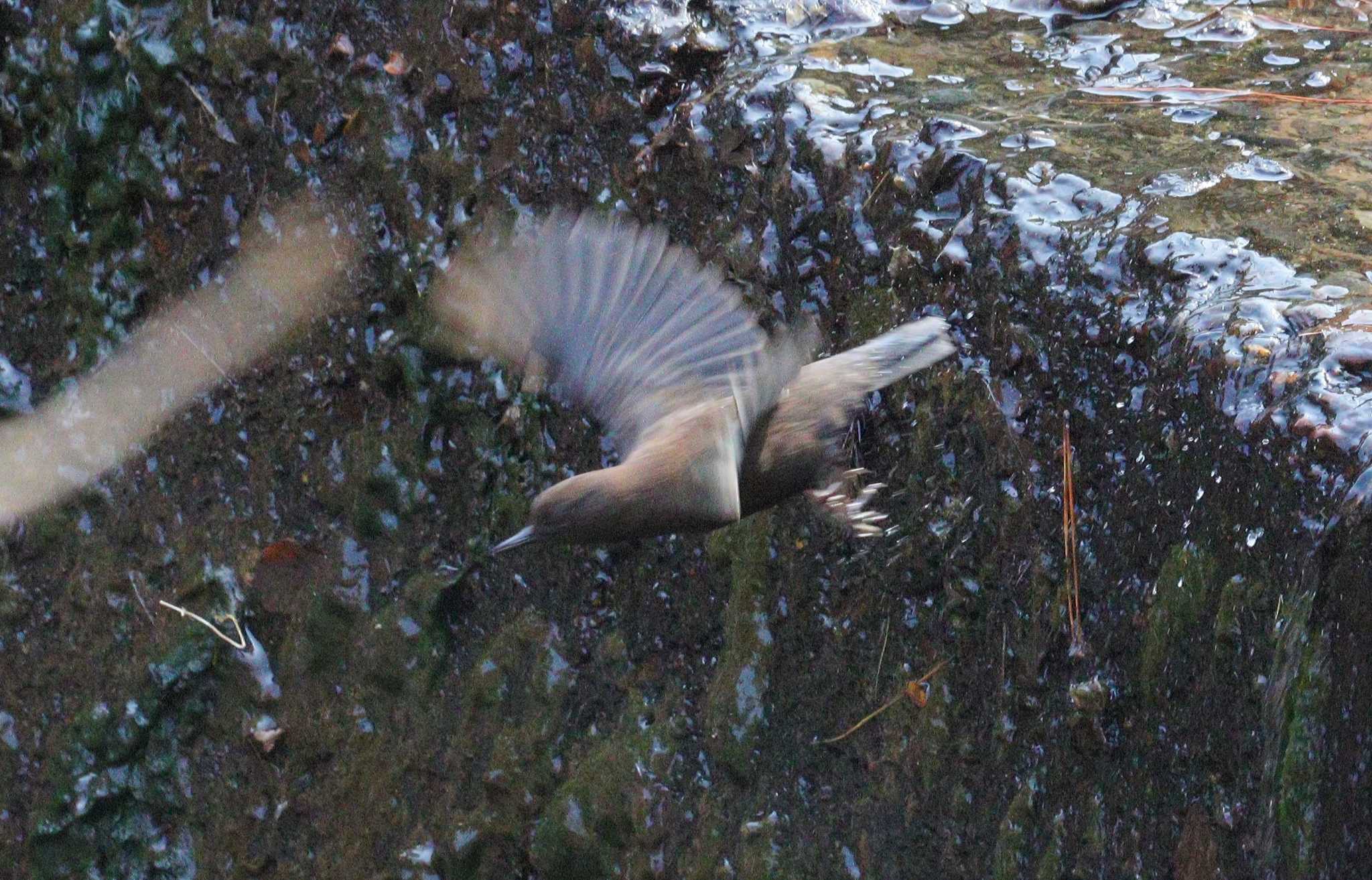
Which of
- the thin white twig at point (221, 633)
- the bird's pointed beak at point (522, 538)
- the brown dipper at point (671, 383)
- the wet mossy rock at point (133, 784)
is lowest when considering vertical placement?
the wet mossy rock at point (133, 784)

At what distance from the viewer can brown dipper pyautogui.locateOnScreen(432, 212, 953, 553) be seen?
285 centimetres

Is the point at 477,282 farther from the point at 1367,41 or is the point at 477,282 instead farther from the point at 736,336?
the point at 1367,41

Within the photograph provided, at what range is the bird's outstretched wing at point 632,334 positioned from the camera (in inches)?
116

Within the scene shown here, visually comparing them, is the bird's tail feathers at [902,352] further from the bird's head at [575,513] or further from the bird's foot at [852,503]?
the bird's head at [575,513]

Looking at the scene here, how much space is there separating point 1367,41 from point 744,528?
6.66 ft

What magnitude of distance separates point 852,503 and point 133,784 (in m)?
2.90

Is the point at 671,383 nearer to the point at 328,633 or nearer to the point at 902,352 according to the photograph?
the point at 902,352

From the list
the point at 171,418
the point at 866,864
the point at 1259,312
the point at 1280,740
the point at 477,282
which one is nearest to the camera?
the point at 1280,740

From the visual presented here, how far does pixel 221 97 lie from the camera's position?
4422 millimetres

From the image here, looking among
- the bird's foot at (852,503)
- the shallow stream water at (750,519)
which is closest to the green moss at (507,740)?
the shallow stream water at (750,519)

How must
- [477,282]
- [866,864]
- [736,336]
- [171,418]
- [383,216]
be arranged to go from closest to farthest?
[736,336] → [866,864] → [477,282] → [383,216] → [171,418]

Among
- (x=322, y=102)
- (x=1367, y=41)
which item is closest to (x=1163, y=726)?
(x=1367, y=41)

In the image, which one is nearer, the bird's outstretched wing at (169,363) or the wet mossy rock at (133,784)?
the bird's outstretched wing at (169,363)

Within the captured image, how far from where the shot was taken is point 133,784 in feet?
15.5
